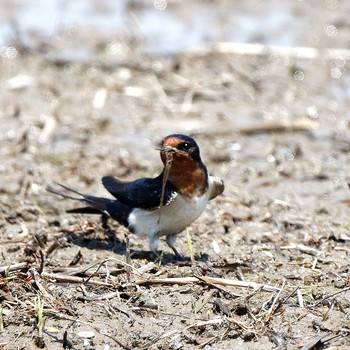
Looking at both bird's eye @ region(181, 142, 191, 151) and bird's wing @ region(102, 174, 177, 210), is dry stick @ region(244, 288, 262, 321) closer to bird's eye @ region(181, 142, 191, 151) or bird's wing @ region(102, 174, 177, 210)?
bird's wing @ region(102, 174, 177, 210)

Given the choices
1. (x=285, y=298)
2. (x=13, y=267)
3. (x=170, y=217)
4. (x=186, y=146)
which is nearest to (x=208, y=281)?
(x=285, y=298)

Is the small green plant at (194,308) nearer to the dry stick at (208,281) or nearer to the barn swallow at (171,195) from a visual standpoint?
the dry stick at (208,281)

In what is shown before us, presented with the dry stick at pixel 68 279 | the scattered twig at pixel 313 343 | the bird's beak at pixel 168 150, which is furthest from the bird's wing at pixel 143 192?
the scattered twig at pixel 313 343

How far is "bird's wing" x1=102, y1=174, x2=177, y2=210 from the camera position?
5.06 m

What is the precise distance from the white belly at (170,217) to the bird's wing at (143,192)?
5cm

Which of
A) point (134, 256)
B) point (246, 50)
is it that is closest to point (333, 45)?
point (246, 50)

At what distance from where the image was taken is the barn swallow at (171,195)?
4.97 metres

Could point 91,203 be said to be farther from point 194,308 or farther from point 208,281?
point 194,308

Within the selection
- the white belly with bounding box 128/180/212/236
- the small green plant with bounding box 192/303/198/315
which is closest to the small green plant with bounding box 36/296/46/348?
the small green plant with bounding box 192/303/198/315

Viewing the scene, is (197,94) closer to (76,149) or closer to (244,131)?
(244,131)

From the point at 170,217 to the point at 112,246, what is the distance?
0.58 metres

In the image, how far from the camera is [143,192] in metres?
5.24

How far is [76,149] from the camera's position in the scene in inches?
297

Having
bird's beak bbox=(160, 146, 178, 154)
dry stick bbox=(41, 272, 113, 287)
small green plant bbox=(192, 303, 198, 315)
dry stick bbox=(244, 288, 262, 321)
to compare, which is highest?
bird's beak bbox=(160, 146, 178, 154)
